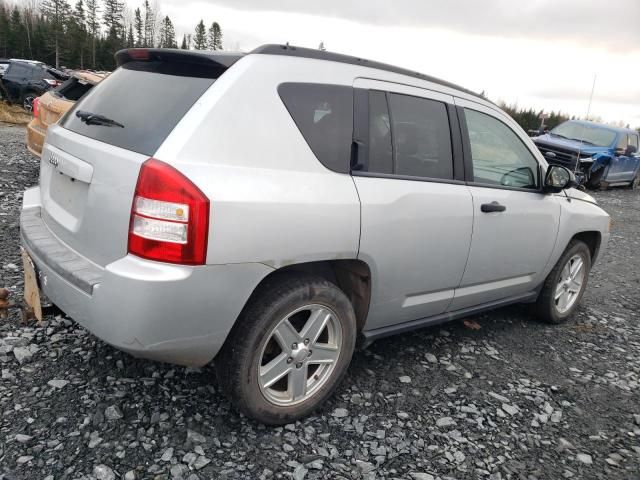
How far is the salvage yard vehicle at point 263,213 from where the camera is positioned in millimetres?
2150

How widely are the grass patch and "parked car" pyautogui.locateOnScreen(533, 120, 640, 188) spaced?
15.9 m

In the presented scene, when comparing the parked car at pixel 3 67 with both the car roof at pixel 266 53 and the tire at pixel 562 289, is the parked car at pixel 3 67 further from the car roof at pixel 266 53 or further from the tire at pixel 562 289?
the tire at pixel 562 289

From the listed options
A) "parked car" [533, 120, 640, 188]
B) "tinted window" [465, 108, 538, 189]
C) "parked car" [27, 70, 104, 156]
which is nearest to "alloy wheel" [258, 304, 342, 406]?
"tinted window" [465, 108, 538, 189]

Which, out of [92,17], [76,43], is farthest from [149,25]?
[76,43]

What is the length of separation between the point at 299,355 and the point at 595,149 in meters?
14.4

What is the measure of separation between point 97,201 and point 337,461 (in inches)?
66.4

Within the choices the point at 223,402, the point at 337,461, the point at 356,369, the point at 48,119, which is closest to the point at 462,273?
the point at 356,369

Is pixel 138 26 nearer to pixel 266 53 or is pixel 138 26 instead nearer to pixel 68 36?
pixel 68 36

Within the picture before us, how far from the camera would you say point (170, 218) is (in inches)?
83.3

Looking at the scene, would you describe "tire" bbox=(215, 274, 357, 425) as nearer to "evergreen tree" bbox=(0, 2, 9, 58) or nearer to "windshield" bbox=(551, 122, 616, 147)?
"windshield" bbox=(551, 122, 616, 147)

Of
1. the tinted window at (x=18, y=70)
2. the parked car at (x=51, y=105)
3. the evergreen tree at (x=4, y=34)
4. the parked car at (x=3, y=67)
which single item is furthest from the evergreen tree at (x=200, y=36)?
the parked car at (x=51, y=105)

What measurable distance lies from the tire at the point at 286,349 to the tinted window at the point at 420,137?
3.01 feet

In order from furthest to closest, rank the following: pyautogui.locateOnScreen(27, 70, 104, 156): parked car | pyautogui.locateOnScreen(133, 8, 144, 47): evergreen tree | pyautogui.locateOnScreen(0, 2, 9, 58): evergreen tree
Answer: pyautogui.locateOnScreen(133, 8, 144, 47): evergreen tree, pyautogui.locateOnScreen(0, 2, 9, 58): evergreen tree, pyautogui.locateOnScreen(27, 70, 104, 156): parked car

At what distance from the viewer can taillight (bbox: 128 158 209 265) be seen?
2.10 metres
